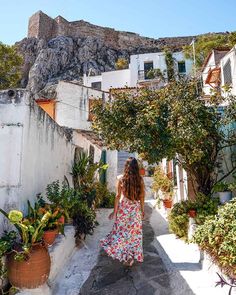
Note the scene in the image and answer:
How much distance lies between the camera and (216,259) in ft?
15.8

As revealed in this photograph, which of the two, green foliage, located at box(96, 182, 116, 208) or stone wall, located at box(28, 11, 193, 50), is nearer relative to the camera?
green foliage, located at box(96, 182, 116, 208)

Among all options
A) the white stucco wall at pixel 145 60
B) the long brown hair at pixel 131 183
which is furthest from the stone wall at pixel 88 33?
the long brown hair at pixel 131 183

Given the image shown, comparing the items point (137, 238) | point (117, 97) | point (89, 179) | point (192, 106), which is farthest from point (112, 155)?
point (137, 238)

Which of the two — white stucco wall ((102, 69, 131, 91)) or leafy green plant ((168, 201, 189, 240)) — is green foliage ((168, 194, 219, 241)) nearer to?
leafy green plant ((168, 201, 189, 240))

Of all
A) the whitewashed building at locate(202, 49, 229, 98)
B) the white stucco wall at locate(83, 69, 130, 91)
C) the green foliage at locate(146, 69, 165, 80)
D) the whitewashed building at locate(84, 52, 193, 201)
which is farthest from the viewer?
the white stucco wall at locate(83, 69, 130, 91)

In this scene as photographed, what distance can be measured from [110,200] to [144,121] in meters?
6.83

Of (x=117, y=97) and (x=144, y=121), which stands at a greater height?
(x=117, y=97)

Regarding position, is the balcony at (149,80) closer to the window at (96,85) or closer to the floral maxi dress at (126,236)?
the window at (96,85)

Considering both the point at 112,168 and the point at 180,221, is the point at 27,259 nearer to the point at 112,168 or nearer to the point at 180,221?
the point at 180,221

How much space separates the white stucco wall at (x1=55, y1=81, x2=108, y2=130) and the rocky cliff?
14.7 meters

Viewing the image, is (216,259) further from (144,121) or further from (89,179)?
(89,179)

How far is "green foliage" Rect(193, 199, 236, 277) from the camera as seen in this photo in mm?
4332

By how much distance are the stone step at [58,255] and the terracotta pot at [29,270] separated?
0.33ft

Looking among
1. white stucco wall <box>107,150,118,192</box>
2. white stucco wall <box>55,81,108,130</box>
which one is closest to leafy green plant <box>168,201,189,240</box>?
white stucco wall <box>107,150,118,192</box>
